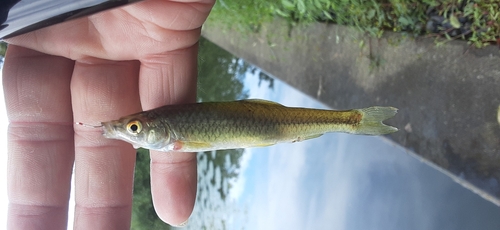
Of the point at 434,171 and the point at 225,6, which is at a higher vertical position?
the point at 225,6

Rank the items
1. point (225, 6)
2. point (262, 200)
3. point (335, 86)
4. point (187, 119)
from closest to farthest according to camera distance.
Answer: point (187, 119)
point (335, 86)
point (225, 6)
point (262, 200)

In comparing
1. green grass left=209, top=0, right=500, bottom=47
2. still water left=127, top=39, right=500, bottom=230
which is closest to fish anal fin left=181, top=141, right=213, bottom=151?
still water left=127, top=39, right=500, bottom=230

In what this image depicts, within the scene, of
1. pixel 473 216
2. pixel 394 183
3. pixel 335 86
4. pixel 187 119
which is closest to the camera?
pixel 187 119

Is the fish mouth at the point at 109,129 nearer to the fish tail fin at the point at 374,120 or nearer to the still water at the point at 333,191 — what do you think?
the fish tail fin at the point at 374,120

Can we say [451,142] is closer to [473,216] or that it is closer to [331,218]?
[473,216]

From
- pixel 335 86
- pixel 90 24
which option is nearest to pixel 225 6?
pixel 335 86

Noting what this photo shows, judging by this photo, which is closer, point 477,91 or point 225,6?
Result: point 477,91

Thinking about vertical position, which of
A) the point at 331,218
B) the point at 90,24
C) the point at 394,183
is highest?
the point at 90,24
